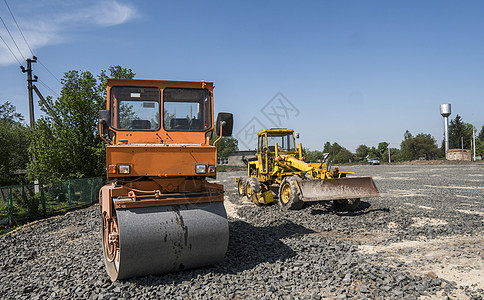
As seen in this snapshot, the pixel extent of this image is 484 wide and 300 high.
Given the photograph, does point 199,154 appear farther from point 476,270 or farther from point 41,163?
point 41,163

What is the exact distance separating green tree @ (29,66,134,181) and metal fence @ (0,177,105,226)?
1998 mm

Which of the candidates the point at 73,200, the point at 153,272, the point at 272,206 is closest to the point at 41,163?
the point at 73,200

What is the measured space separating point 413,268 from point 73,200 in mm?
14039

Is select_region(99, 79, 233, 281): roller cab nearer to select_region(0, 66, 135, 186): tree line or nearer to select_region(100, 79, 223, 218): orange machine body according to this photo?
select_region(100, 79, 223, 218): orange machine body

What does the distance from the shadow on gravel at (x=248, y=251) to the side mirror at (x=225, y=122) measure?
91.6 inches

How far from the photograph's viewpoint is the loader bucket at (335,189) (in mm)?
10375

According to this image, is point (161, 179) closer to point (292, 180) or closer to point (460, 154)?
point (292, 180)

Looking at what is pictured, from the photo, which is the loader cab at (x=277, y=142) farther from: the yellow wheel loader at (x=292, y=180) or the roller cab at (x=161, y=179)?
the roller cab at (x=161, y=179)

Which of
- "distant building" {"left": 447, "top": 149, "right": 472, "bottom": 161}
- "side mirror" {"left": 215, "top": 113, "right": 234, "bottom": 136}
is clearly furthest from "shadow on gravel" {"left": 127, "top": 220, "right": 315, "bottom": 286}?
"distant building" {"left": 447, "top": 149, "right": 472, "bottom": 161}

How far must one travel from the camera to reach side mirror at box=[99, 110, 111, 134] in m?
5.74

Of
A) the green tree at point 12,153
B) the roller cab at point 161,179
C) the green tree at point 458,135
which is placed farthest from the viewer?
the green tree at point 458,135

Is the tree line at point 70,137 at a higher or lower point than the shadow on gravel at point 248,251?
higher

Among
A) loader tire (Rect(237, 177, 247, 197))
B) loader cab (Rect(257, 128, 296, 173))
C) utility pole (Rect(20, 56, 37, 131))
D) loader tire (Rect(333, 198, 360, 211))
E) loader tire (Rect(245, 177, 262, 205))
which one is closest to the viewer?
loader tire (Rect(333, 198, 360, 211))

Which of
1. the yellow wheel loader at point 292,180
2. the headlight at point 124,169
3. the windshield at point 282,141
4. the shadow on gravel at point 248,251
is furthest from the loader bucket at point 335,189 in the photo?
the headlight at point 124,169
